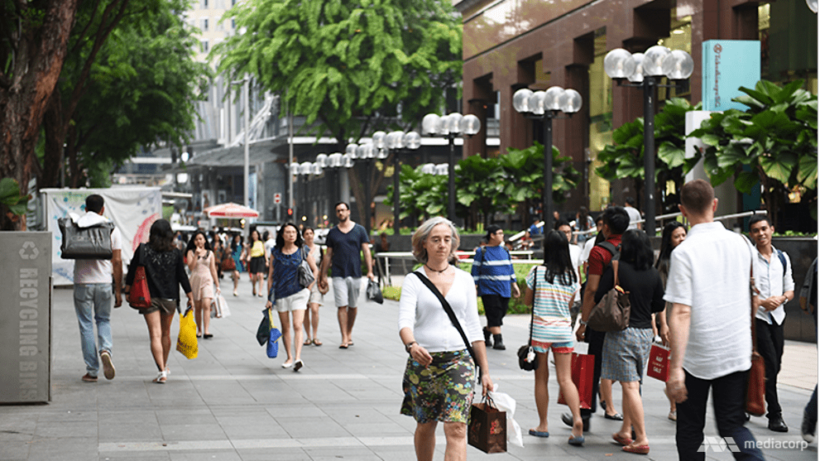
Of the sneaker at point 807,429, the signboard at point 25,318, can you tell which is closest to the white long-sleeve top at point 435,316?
the sneaker at point 807,429

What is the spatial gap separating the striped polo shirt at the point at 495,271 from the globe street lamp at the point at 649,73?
2.57m

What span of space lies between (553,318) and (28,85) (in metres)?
8.61

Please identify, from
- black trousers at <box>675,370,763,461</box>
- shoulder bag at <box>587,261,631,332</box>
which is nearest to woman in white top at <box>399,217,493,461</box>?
black trousers at <box>675,370,763,461</box>

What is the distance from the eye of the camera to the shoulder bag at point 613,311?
6.96 metres

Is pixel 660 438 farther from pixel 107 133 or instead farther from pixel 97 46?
pixel 107 133

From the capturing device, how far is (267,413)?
8.38 metres

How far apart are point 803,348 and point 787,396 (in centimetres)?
425

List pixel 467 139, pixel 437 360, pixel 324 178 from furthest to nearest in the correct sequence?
pixel 324 178 < pixel 467 139 < pixel 437 360

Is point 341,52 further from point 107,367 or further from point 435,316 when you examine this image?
point 435,316

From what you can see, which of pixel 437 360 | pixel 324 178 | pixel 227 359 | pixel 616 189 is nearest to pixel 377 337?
pixel 227 359

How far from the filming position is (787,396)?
31.4ft

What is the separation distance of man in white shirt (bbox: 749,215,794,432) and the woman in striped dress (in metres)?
1.64

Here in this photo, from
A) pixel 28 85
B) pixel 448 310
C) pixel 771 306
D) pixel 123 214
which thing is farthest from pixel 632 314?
pixel 123 214

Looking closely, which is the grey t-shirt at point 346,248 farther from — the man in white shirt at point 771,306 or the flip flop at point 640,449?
the flip flop at point 640,449
